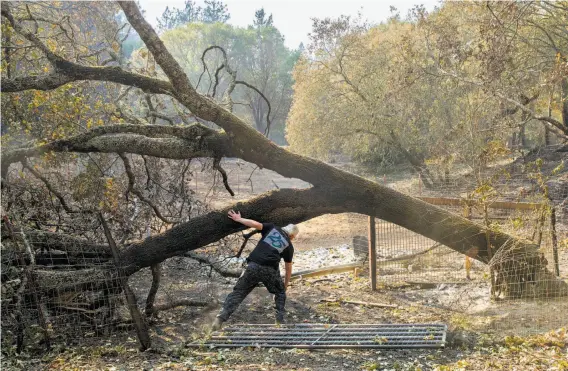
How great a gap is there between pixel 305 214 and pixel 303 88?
21.0m

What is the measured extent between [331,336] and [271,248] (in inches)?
55.3

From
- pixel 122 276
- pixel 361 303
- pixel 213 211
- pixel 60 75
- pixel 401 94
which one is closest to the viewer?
pixel 122 276

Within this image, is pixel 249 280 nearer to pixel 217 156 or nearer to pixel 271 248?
pixel 271 248

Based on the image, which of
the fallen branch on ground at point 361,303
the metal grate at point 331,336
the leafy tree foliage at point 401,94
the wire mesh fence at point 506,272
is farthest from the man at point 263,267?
the leafy tree foliage at point 401,94

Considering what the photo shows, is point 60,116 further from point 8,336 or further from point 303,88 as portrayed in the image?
point 303,88

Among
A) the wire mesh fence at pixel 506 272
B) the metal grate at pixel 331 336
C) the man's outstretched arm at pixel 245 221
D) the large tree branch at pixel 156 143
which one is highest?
the large tree branch at pixel 156 143

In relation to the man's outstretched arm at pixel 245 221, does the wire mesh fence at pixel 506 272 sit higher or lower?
lower

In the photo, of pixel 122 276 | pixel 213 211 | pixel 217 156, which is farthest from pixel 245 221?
pixel 122 276

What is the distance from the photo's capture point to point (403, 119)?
2577 cm

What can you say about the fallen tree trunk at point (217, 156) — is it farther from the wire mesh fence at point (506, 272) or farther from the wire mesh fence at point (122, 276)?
the wire mesh fence at point (122, 276)

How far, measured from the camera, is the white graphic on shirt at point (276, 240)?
8211 mm

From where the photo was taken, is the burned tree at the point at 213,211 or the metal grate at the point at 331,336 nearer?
the metal grate at the point at 331,336

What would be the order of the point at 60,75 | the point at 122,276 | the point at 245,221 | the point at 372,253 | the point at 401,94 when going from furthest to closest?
the point at 401,94 < the point at 372,253 < the point at 60,75 < the point at 245,221 < the point at 122,276

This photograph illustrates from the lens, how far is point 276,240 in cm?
823
